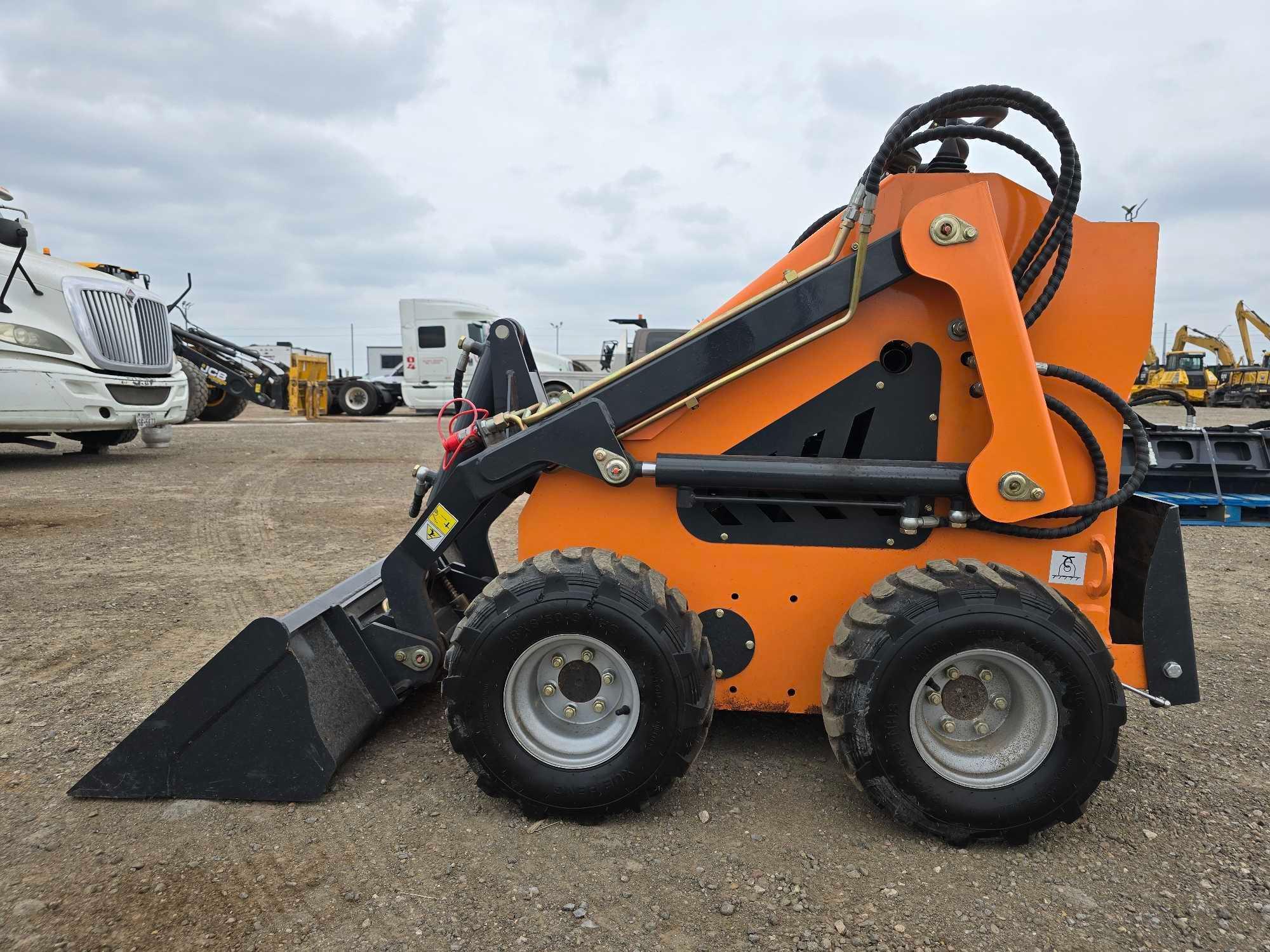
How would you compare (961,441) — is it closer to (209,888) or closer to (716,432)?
(716,432)

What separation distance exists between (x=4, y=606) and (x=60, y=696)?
1.75m

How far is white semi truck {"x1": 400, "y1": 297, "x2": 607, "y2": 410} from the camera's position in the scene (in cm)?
2077

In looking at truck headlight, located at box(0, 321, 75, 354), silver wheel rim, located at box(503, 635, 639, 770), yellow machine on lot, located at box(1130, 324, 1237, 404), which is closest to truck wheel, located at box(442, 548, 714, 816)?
silver wheel rim, located at box(503, 635, 639, 770)

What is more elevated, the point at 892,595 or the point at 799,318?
the point at 799,318

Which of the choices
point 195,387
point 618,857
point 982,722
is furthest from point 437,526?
point 195,387

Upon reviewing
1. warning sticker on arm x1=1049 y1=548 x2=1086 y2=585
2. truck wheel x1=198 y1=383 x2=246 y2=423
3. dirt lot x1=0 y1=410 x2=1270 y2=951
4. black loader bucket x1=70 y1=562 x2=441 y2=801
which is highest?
truck wheel x1=198 y1=383 x2=246 y2=423

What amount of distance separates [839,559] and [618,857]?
1176mm

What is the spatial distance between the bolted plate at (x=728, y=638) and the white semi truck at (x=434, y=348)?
701 inches

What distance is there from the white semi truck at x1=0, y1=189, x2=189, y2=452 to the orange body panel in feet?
26.9

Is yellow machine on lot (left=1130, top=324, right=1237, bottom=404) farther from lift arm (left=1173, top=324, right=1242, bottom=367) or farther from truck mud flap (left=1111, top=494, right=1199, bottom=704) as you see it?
truck mud flap (left=1111, top=494, right=1199, bottom=704)

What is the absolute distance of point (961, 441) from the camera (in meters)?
2.67

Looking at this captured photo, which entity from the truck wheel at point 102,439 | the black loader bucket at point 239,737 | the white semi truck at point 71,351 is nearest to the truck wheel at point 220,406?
the truck wheel at point 102,439

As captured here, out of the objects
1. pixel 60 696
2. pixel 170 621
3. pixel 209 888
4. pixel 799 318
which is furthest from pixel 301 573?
pixel 799 318

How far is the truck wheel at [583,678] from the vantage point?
242cm
